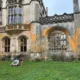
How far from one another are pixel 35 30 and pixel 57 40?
299 cm

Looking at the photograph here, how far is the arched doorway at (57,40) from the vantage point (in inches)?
834

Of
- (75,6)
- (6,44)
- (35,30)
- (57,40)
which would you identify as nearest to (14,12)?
(35,30)

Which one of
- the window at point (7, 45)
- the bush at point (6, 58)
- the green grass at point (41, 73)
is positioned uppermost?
the window at point (7, 45)

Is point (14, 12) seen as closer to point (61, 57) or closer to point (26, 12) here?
point (26, 12)

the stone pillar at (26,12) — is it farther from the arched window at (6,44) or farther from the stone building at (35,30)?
the arched window at (6,44)

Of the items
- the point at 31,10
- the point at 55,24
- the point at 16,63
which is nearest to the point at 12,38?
the point at 31,10

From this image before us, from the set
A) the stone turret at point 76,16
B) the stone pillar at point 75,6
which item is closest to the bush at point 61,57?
the stone turret at point 76,16

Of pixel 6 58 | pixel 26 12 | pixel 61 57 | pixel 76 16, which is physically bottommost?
pixel 6 58

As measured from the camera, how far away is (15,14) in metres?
22.5

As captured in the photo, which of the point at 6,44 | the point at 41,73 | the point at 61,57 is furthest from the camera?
the point at 6,44

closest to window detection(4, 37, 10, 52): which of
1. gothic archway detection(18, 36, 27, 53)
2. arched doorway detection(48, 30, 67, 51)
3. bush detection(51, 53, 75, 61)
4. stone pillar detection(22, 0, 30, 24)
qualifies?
gothic archway detection(18, 36, 27, 53)

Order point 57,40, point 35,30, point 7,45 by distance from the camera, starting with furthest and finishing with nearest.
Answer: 1. point 7,45
2. point 57,40
3. point 35,30

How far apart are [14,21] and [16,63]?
330 inches

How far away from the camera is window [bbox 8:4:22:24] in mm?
22422
